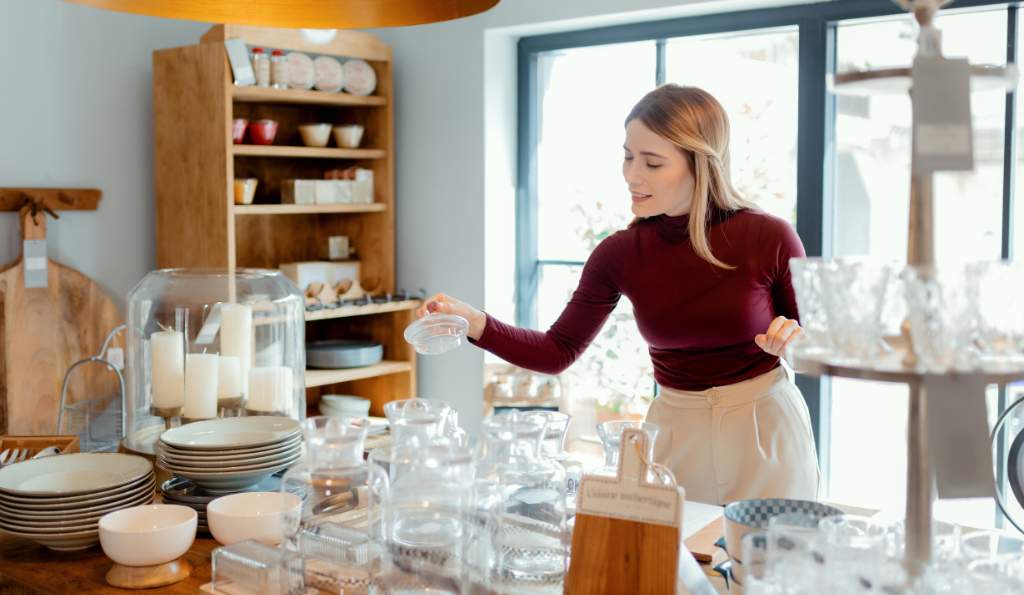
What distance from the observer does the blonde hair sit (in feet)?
7.35

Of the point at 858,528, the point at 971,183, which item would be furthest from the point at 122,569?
the point at 971,183

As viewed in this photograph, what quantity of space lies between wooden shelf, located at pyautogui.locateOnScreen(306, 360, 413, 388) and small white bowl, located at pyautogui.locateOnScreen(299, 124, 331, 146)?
35.4 inches

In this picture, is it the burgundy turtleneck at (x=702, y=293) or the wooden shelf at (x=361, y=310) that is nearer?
the burgundy turtleneck at (x=702, y=293)

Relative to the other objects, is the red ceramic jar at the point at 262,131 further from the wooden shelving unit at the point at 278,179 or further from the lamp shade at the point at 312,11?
the lamp shade at the point at 312,11

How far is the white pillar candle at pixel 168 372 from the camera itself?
1921 mm

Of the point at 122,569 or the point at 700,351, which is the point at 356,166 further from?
the point at 122,569

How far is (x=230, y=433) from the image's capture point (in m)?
1.85

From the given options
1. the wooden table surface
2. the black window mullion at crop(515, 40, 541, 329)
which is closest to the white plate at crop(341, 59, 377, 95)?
the black window mullion at crop(515, 40, 541, 329)

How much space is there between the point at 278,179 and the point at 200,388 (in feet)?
7.61

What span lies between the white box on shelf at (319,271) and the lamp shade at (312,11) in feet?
7.04

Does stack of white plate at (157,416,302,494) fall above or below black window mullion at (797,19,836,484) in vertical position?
below

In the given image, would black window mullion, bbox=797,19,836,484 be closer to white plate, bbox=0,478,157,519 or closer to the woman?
the woman

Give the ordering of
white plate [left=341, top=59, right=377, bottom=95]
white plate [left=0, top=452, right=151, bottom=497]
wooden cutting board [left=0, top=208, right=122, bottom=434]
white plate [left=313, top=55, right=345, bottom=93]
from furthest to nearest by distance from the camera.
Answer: white plate [left=341, top=59, right=377, bottom=95] < white plate [left=313, top=55, right=345, bottom=93] < wooden cutting board [left=0, top=208, right=122, bottom=434] < white plate [left=0, top=452, right=151, bottom=497]

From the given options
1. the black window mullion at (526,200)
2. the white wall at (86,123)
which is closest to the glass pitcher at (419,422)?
the white wall at (86,123)
